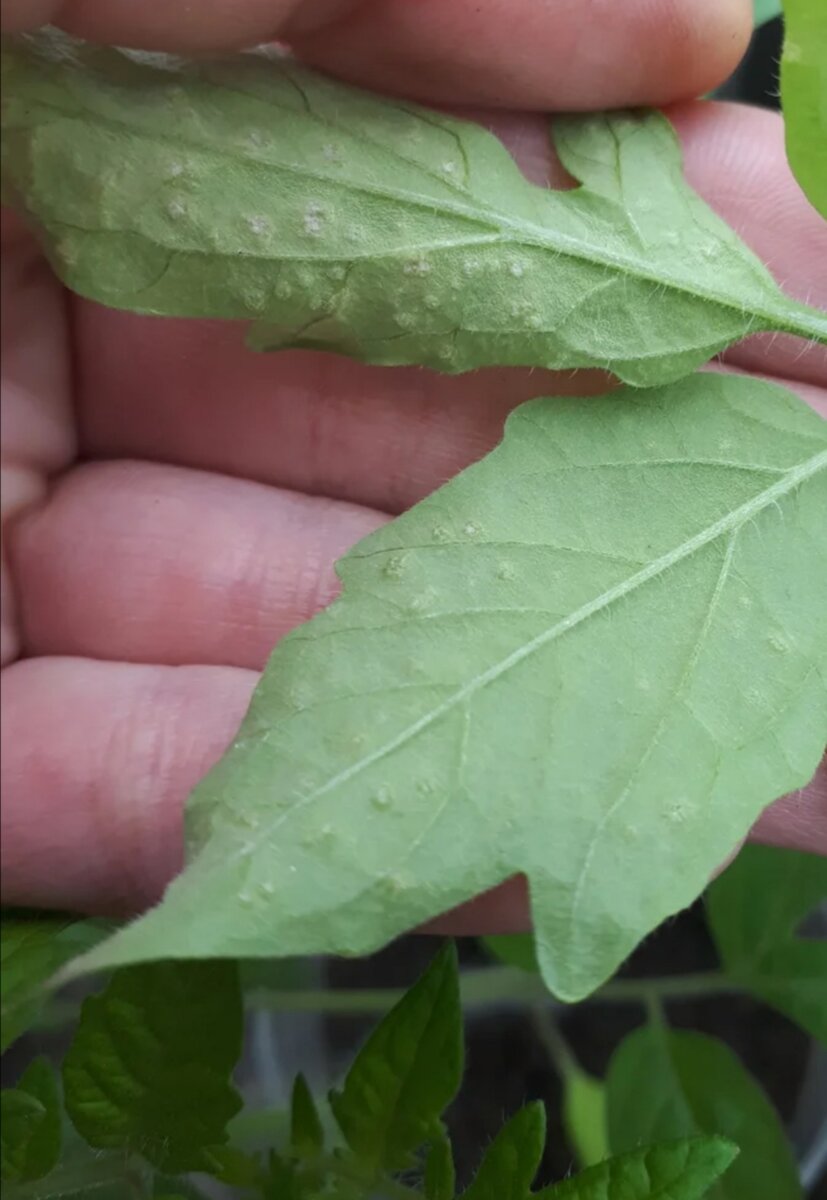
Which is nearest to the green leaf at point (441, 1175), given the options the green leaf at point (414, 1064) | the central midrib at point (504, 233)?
the green leaf at point (414, 1064)

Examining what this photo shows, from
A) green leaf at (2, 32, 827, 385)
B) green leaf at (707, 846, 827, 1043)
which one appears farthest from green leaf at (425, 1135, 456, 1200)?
green leaf at (2, 32, 827, 385)

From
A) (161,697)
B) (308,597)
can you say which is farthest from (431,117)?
(161,697)

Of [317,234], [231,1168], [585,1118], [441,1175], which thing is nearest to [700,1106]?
[585,1118]

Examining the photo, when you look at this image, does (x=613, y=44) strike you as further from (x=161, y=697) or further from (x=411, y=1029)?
(x=411, y=1029)

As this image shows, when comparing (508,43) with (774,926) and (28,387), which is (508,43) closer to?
(28,387)

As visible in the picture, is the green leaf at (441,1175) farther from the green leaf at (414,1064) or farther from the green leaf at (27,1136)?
the green leaf at (27,1136)

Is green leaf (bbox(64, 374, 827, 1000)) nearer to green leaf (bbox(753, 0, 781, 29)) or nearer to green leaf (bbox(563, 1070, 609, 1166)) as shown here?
green leaf (bbox(753, 0, 781, 29))

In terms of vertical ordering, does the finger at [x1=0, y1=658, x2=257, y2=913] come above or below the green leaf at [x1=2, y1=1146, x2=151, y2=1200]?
above
